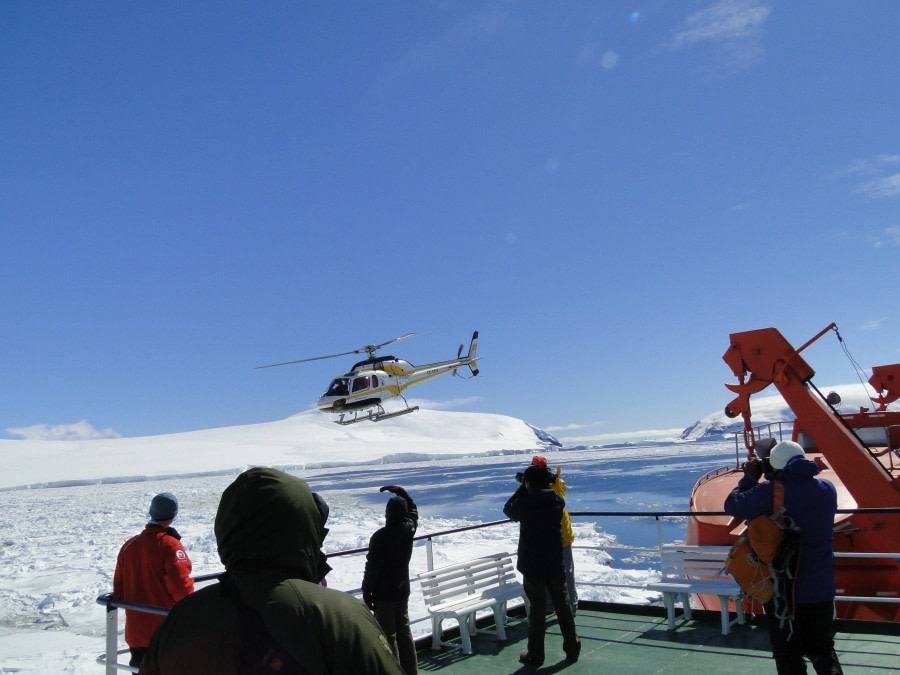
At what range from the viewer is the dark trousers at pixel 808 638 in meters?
3.71

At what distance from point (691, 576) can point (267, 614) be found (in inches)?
241

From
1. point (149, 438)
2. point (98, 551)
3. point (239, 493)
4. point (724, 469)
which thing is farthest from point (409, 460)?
point (239, 493)

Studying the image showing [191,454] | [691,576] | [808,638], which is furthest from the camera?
[191,454]

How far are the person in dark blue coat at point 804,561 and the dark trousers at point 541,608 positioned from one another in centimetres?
180

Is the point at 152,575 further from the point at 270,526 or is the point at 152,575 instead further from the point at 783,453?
the point at 783,453

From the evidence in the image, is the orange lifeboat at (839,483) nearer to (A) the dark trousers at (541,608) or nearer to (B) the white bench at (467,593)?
(A) the dark trousers at (541,608)

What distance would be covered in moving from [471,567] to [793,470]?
11.3 ft

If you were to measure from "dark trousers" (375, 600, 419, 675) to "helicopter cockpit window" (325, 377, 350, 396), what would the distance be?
63.7ft

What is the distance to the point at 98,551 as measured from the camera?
21.4m

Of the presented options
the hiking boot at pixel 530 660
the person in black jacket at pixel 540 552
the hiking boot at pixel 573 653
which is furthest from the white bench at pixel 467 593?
the hiking boot at pixel 573 653

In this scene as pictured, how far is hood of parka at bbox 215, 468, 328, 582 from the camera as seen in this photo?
1403 millimetres

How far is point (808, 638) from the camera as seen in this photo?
3.74m

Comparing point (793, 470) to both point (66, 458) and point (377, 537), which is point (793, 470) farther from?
point (66, 458)

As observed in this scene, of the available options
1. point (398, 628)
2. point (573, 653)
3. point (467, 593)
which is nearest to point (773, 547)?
point (573, 653)
